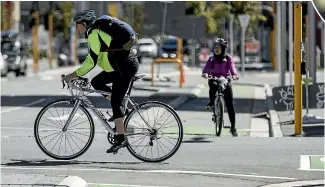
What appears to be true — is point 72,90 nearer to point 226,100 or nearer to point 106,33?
point 106,33

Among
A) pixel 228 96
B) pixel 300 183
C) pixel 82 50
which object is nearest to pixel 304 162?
pixel 300 183

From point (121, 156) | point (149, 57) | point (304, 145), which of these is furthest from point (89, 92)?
point (149, 57)

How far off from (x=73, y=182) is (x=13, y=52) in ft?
121

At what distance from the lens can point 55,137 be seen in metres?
12.0

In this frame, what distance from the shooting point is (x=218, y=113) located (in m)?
15.9

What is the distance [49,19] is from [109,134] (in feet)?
144

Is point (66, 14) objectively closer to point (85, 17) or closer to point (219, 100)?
point (219, 100)

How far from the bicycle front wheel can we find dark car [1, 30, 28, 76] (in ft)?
112

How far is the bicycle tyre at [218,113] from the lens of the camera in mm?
15812

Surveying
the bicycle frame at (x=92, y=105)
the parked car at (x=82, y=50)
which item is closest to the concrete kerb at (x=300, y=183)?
the bicycle frame at (x=92, y=105)

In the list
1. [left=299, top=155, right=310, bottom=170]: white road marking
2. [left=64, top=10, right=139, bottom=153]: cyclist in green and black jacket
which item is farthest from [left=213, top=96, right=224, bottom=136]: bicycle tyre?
[left=64, top=10, right=139, bottom=153]: cyclist in green and black jacket

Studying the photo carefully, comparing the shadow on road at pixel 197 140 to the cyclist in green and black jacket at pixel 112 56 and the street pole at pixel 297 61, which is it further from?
the cyclist in green and black jacket at pixel 112 56

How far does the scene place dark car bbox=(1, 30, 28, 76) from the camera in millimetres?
45719

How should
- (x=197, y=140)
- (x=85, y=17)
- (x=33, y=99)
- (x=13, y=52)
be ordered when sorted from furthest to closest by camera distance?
1. (x=13, y=52)
2. (x=33, y=99)
3. (x=197, y=140)
4. (x=85, y=17)
